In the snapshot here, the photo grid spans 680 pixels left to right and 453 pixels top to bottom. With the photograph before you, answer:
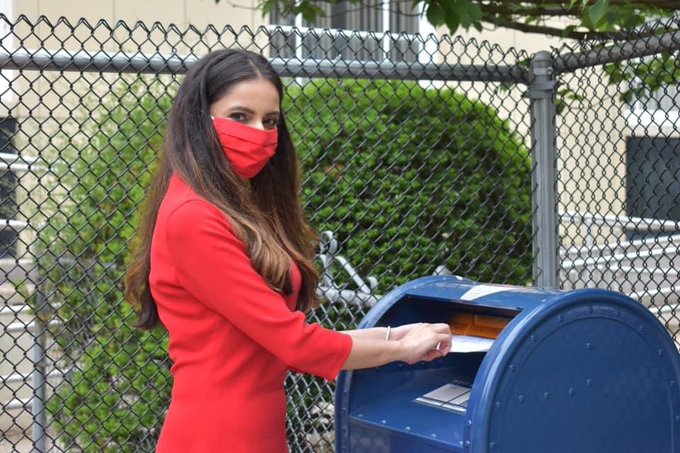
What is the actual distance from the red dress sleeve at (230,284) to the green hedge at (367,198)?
2047 mm

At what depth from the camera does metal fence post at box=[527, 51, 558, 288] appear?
414cm

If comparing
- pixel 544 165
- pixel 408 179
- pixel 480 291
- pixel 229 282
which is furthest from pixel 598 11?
pixel 229 282

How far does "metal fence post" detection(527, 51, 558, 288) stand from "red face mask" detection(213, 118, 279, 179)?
6.40 feet

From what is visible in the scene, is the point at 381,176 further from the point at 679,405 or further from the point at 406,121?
the point at 679,405

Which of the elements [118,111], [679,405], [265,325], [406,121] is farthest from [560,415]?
[118,111]

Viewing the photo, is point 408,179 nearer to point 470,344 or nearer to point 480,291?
point 480,291

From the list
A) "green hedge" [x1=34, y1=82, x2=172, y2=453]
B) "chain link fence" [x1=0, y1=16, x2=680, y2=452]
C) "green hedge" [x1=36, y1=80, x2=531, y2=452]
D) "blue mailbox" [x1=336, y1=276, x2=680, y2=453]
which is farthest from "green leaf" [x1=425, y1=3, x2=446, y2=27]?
"blue mailbox" [x1=336, y1=276, x2=680, y2=453]

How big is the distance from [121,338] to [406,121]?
1535mm

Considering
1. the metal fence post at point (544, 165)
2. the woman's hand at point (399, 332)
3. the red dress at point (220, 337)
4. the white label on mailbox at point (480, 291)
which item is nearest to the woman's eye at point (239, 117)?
the red dress at point (220, 337)

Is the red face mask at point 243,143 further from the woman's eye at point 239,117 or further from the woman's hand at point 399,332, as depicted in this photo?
the woman's hand at point 399,332

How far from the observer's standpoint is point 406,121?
4.44m

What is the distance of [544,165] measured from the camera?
4.16 m

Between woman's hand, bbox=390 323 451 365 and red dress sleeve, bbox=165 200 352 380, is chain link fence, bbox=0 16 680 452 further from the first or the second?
red dress sleeve, bbox=165 200 352 380

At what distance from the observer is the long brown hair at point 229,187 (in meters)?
2.35
